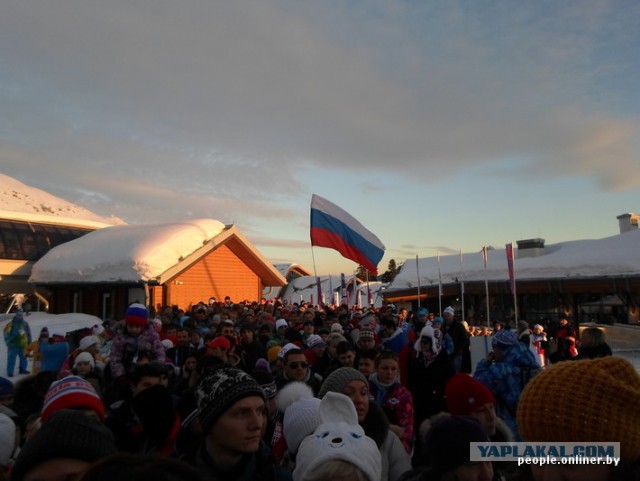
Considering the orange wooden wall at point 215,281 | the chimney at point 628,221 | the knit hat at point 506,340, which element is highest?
the chimney at point 628,221

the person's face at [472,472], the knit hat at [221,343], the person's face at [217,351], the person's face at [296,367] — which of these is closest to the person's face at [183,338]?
the knit hat at [221,343]

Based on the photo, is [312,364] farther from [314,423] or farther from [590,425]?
[590,425]

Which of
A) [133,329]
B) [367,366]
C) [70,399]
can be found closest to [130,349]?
[133,329]

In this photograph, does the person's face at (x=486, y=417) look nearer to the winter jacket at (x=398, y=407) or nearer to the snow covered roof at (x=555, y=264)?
the winter jacket at (x=398, y=407)

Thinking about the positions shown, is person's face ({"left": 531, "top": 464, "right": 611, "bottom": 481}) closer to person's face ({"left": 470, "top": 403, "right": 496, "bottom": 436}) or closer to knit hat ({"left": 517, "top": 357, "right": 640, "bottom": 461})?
knit hat ({"left": 517, "top": 357, "right": 640, "bottom": 461})

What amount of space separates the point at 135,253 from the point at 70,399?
62.8 ft

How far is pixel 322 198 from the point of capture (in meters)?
14.8

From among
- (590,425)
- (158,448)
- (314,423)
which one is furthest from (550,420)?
(158,448)

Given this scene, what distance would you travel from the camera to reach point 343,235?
14.7 metres

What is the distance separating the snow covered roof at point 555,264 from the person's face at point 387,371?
21.5 meters

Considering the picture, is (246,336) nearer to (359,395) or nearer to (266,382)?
(266,382)

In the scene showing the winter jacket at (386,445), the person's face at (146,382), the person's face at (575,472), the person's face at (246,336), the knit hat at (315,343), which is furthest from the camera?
the person's face at (246,336)

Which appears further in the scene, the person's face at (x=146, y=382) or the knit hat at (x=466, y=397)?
the person's face at (x=146, y=382)

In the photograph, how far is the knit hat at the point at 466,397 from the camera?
3.37m
